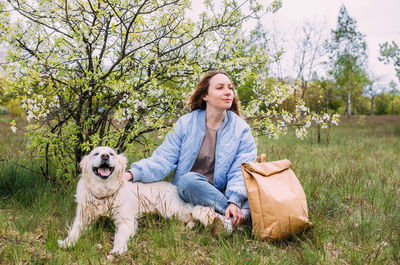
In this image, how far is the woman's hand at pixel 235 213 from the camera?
9.30 feet

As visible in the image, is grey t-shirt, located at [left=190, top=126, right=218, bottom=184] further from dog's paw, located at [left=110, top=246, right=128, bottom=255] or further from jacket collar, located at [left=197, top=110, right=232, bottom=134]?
dog's paw, located at [left=110, top=246, right=128, bottom=255]

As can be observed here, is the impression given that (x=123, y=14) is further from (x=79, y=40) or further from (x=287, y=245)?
(x=287, y=245)

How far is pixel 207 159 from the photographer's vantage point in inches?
141

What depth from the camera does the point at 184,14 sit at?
358cm

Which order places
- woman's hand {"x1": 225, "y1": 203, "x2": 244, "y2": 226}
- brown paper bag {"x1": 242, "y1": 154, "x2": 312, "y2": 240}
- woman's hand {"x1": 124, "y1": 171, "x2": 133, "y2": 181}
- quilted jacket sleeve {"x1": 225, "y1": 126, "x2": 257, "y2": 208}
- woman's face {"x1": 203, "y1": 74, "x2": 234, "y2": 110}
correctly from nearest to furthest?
brown paper bag {"x1": 242, "y1": 154, "x2": 312, "y2": 240} < woman's hand {"x1": 225, "y1": 203, "x2": 244, "y2": 226} < quilted jacket sleeve {"x1": 225, "y1": 126, "x2": 257, "y2": 208} < woman's hand {"x1": 124, "y1": 171, "x2": 133, "y2": 181} < woman's face {"x1": 203, "y1": 74, "x2": 234, "y2": 110}

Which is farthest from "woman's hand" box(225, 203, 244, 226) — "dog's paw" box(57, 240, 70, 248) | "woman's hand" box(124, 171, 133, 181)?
"dog's paw" box(57, 240, 70, 248)

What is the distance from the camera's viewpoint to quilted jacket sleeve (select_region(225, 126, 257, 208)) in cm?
301

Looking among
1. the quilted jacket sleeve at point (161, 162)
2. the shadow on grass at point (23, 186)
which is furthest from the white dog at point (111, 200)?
the shadow on grass at point (23, 186)

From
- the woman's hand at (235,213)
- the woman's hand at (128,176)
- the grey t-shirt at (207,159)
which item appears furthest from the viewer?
the grey t-shirt at (207,159)

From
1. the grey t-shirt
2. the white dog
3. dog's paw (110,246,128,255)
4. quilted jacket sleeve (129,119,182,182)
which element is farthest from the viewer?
the grey t-shirt

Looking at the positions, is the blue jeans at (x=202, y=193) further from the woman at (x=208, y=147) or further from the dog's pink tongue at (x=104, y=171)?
the dog's pink tongue at (x=104, y=171)

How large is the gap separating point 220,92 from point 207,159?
78 cm

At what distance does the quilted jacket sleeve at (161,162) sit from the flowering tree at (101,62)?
0.22 m

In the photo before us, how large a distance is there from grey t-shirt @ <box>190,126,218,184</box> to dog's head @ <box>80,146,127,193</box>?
3.24 ft
